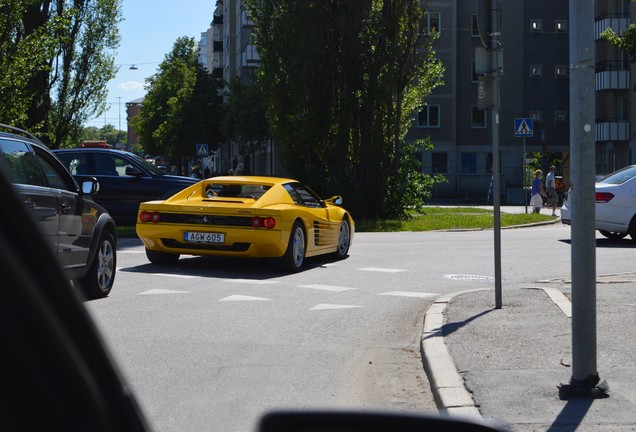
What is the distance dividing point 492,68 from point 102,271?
454 centimetres

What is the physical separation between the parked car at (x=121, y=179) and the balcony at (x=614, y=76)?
45708mm

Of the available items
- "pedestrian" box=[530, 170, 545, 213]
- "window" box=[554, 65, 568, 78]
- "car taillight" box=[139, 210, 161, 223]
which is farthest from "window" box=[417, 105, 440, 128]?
"car taillight" box=[139, 210, 161, 223]

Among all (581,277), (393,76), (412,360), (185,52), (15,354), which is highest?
(185,52)

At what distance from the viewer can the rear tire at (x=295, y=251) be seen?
14.5 metres

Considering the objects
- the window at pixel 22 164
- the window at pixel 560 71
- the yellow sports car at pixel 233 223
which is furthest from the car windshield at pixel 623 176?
the window at pixel 560 71

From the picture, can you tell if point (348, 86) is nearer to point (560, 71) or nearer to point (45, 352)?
point (45, 352)

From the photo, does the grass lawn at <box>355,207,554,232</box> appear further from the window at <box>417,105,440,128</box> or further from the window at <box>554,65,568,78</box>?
the window at <box>554,65,568,78</box>

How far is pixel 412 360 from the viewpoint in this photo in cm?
812

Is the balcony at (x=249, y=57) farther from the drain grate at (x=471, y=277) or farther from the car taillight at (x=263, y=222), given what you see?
the car taillight at (x=263, y=222)

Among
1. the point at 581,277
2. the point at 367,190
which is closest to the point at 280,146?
the point at 367,190

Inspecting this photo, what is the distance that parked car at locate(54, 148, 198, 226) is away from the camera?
22.1 meters

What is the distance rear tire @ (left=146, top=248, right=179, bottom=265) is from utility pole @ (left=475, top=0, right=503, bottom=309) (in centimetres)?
613

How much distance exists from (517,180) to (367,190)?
35490 millimetres

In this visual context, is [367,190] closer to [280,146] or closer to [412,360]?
[280,146]
